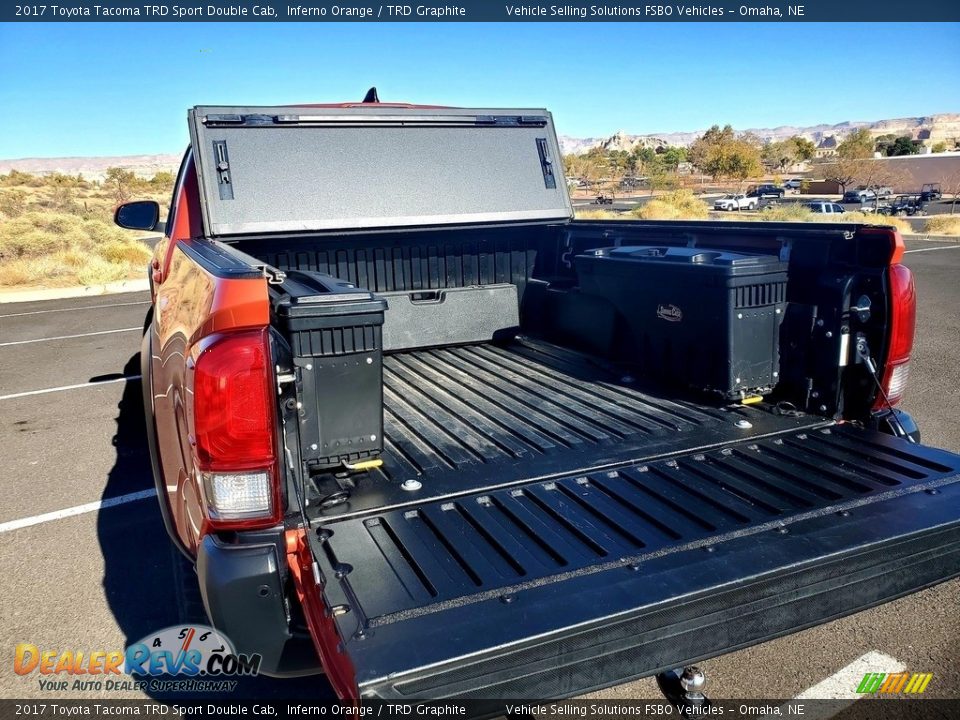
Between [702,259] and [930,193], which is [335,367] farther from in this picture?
[930,193]

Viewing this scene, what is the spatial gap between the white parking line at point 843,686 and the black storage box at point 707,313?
3.80ft

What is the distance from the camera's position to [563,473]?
2715 mm

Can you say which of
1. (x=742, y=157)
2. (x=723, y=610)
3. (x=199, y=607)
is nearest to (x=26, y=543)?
(x=199, y=607)

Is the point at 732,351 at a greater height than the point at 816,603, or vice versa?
the point at 732,351

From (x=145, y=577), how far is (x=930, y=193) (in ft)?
178

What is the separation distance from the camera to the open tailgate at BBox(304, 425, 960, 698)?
1760mm

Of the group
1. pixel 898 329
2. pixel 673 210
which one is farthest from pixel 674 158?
pixel 898 329

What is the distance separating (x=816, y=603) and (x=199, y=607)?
2.42 meters

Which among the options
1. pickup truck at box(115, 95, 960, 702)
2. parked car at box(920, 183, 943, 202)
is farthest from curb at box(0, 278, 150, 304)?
parked car at box(920, 183, 943, 202)

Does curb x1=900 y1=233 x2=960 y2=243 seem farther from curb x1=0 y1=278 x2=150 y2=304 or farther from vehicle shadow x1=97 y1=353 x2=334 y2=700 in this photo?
vehicle shadow x1=97 y1=353 x2=334 y2=700

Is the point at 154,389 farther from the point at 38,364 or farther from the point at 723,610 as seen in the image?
the point at 38,364

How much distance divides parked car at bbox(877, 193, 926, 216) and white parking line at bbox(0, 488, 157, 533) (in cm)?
4280

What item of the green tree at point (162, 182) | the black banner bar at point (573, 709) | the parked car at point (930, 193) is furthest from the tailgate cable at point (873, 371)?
the green tree at point (162, 182)

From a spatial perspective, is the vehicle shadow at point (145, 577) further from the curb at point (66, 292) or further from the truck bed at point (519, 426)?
the curb at point (66, 292)
